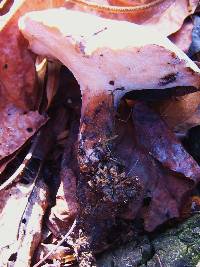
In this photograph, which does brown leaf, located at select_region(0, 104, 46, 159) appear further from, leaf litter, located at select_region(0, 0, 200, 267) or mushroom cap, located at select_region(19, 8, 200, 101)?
mushroom cap, located at select_region(19, 8, 200, 101)

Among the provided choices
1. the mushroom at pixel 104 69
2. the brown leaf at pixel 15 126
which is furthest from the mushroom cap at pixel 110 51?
the brown leaf at pixel 15 126

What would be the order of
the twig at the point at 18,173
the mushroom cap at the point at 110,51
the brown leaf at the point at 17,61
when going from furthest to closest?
the twig at the point at 18,173
the brown leaf at the point at 17,61
the mushroom cap at the point at 110,51

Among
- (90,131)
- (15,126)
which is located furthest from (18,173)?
(90,131)

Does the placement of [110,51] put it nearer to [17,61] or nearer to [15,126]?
[17,61]

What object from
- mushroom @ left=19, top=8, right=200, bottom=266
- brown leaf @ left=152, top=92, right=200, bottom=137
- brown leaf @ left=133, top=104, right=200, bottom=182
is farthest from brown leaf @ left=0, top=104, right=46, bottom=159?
brown leaf @ left=152, top=92, right=200, bottom=137

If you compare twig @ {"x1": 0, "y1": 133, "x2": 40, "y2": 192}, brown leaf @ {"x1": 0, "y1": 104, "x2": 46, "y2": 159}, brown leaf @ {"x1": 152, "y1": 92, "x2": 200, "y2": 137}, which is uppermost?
brown leaf @ {"x1": 0, "y1": 104, "x2": 46, "y2": 159}

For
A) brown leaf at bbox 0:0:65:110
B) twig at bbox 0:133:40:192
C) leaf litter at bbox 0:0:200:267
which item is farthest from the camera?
twig at bbox 0:133:40:192

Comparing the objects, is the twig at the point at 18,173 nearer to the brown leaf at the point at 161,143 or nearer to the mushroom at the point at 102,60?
the mushroom at the point at 102,60
